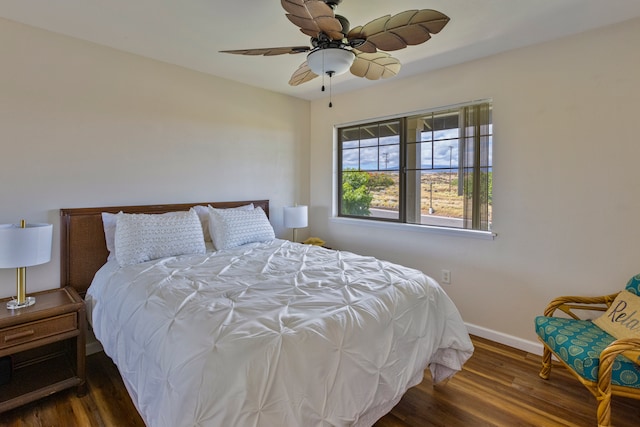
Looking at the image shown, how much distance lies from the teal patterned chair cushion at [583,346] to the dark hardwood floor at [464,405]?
1.06 feet

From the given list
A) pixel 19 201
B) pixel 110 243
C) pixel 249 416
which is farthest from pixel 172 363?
pixel 19 201

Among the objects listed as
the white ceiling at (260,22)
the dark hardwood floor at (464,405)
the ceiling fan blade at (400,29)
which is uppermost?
the white ceiling at (260,22)

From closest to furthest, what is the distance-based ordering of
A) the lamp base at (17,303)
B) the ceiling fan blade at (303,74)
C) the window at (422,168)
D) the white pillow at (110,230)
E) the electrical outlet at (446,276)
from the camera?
the lamp base at (17,303) → the ceiling fan blade at (303,74) → the white pillow at (110,230) → the window at (422,168) → the electrical outlet at (446,276)

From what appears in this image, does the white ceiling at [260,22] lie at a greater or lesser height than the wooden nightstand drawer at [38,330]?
greater

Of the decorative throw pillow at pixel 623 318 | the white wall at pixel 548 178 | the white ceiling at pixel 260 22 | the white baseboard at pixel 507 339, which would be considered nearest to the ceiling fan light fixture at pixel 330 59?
the white ceiling at pixel 260 22

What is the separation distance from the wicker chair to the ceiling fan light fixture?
2.05 m

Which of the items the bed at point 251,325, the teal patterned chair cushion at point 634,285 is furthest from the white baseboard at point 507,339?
the bed at point 251,325

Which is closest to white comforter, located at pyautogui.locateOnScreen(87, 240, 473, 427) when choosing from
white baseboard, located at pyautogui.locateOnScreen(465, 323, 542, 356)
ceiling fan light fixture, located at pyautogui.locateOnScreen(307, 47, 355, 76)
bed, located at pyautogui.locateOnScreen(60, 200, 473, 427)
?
bed, located at pyautogui.locateOnScreen(60, 200, 473, 427)

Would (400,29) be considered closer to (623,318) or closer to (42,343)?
(623,318)

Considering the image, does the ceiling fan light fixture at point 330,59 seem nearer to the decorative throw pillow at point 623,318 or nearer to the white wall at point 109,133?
the white wall at point 109,133

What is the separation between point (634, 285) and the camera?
196 centimetres

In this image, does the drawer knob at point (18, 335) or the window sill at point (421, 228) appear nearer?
the drawer knob at point (18, 335)

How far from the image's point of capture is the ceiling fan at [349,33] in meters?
1.43

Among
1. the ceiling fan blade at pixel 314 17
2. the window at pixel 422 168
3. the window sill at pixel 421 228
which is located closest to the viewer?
the ceiling fan blade at pixel 314 17
